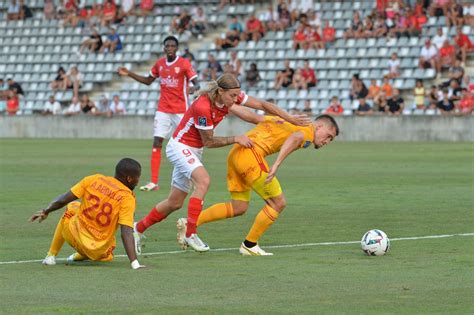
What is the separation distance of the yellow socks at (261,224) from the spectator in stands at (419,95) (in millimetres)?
26400

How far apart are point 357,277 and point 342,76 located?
104 ft

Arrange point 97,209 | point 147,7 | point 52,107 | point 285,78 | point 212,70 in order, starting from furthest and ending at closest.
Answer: point 147,7, point 52,107, point 212,70, point 285,78, point 97,209

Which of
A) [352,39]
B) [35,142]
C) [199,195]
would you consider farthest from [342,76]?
[199,195]

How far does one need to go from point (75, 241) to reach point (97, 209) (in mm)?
348

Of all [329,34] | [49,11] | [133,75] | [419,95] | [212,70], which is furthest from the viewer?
[49,11]

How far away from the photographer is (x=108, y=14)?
49.3 m

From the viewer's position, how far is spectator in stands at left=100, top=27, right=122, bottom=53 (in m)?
48.1

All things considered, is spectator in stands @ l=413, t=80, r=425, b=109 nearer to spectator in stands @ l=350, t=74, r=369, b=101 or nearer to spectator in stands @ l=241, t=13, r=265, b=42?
spectator in stands @ l=350, t=74, r=369, b=101

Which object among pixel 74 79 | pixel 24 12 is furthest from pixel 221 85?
pixel 24 12

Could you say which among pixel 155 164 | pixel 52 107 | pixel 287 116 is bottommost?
pixel 52 107

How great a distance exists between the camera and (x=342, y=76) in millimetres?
41562

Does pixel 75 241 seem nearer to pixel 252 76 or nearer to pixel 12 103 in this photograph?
pixel 252 76

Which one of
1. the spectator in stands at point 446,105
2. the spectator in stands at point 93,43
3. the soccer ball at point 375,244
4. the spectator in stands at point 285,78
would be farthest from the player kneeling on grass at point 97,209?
the spectator in stands at point 93,43

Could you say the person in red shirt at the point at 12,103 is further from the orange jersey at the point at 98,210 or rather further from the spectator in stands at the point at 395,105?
the orange jersey at the point at 98,210
